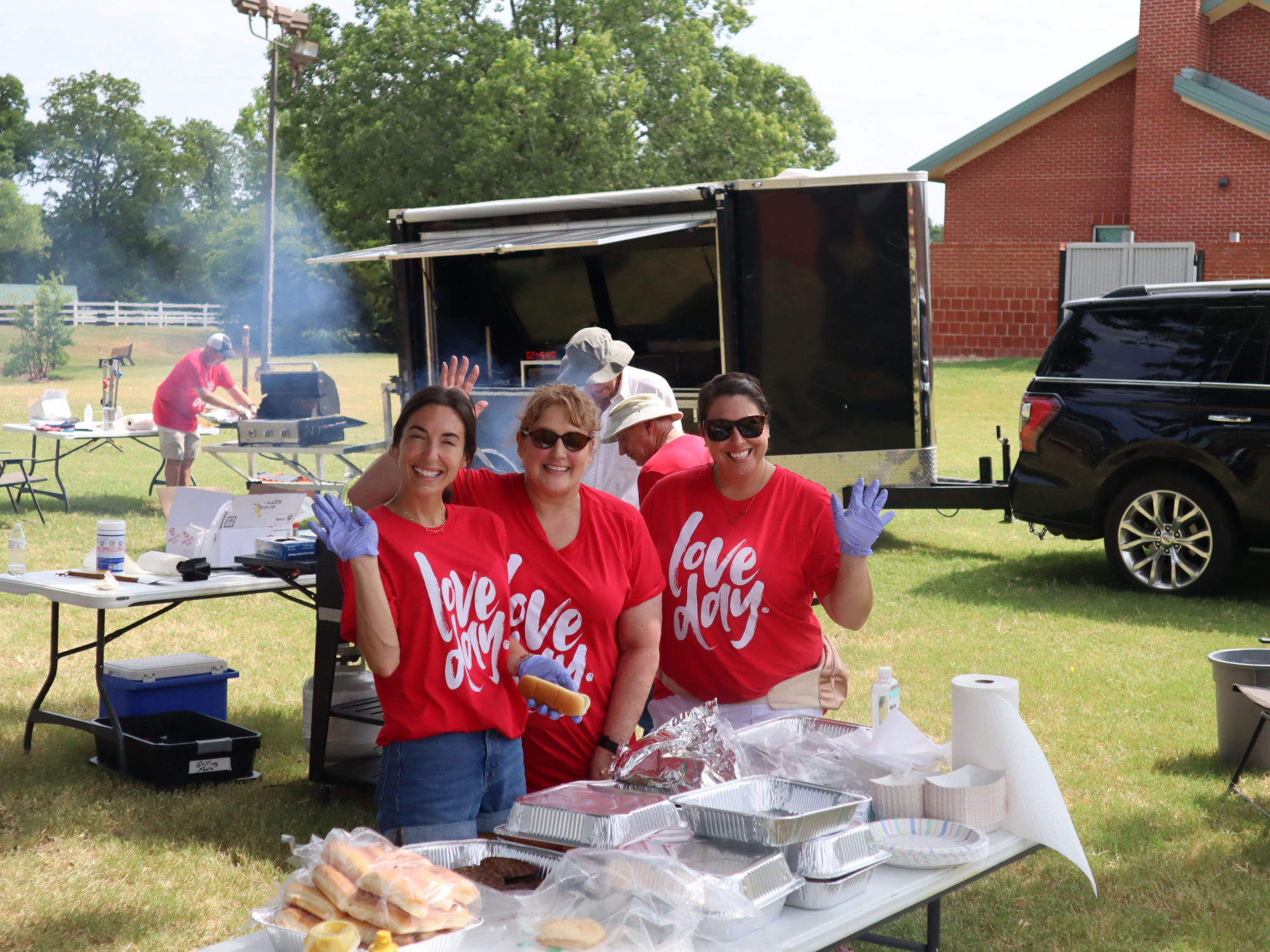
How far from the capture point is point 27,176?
195ft

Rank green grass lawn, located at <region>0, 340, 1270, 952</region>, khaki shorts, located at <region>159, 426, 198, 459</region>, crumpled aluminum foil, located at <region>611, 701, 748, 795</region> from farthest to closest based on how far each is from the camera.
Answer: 1. khaki shorts, located at <region>159, 426, 198, 459</region>
2. green grass lawn, located at <region>0, 340, 1270, 952</region>
3. crumpled aluminum foil, located at <region>611, 701, 748, 795</region>

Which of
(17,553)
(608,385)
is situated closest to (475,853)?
(608,385)

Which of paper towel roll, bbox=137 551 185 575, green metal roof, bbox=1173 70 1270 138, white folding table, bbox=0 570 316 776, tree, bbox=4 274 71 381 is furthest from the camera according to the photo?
tree, bbox=4 274 71 381

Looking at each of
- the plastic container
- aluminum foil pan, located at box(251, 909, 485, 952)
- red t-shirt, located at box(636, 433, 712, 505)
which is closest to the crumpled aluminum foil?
aluminum foil pan, located at box(251, 909, 485, 952)

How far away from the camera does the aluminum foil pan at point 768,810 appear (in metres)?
2.18

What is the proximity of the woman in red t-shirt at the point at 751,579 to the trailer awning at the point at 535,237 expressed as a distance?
4802mm

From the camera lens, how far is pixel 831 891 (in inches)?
86.5

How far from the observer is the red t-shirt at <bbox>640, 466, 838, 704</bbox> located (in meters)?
3.25

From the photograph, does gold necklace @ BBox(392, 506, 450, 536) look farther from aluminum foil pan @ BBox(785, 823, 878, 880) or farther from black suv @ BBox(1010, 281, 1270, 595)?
black suv @ BBox(1010, 281, 1270, 595)

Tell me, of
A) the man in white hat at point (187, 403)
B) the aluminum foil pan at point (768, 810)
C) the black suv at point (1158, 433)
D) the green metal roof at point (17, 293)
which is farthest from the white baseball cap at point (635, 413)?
A: the green metal roof at point (17, 293)

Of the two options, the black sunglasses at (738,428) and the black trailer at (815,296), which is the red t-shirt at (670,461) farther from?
the black trailer at (815,296)

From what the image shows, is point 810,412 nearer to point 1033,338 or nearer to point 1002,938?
point 1002,938

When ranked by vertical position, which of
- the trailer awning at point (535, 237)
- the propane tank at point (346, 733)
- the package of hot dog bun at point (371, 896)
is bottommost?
the propane tank at point (346, 733)

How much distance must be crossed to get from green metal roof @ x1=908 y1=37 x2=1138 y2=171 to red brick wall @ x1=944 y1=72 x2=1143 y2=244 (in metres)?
0.50
